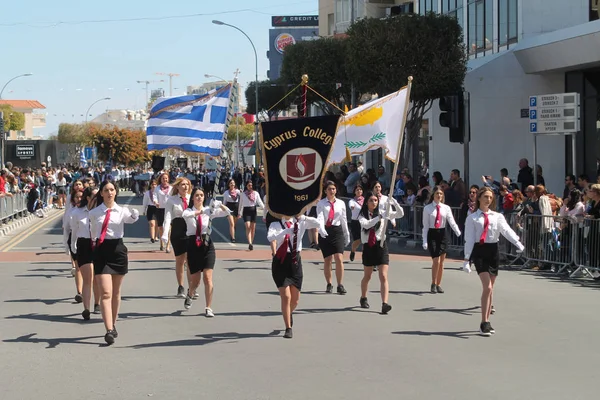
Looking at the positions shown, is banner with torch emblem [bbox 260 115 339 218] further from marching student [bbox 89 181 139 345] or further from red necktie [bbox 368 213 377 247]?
red necktie [bbox 368 213 377 247]

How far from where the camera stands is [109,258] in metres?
10.3

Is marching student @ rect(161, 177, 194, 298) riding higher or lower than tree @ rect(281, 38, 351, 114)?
lower

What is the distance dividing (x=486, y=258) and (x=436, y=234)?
11.6 feet

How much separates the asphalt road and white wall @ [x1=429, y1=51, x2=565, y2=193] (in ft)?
45.5

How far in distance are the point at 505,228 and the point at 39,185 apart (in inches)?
1279

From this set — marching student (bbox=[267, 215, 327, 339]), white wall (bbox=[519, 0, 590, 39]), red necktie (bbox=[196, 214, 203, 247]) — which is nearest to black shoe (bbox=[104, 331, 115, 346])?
marching student (bbox=[267, 215, 327, 339])

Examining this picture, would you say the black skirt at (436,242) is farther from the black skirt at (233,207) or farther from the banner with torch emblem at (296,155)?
the black skirt at (233,207)

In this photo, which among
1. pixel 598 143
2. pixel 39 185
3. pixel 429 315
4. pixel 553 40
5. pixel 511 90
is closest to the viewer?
pixel 429 315

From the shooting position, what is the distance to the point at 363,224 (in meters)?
12.7

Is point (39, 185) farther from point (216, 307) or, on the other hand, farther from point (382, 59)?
point (216, 307)

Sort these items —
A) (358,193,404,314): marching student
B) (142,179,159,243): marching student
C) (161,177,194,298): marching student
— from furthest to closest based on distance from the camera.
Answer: (142,179,159,243): marching student → (161,177,194,298): marching student → (358,193,404,314): marching student

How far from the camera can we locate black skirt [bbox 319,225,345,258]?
562 inches

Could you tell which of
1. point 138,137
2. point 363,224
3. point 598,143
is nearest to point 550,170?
point 598,143

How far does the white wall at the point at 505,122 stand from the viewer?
2934 cm
